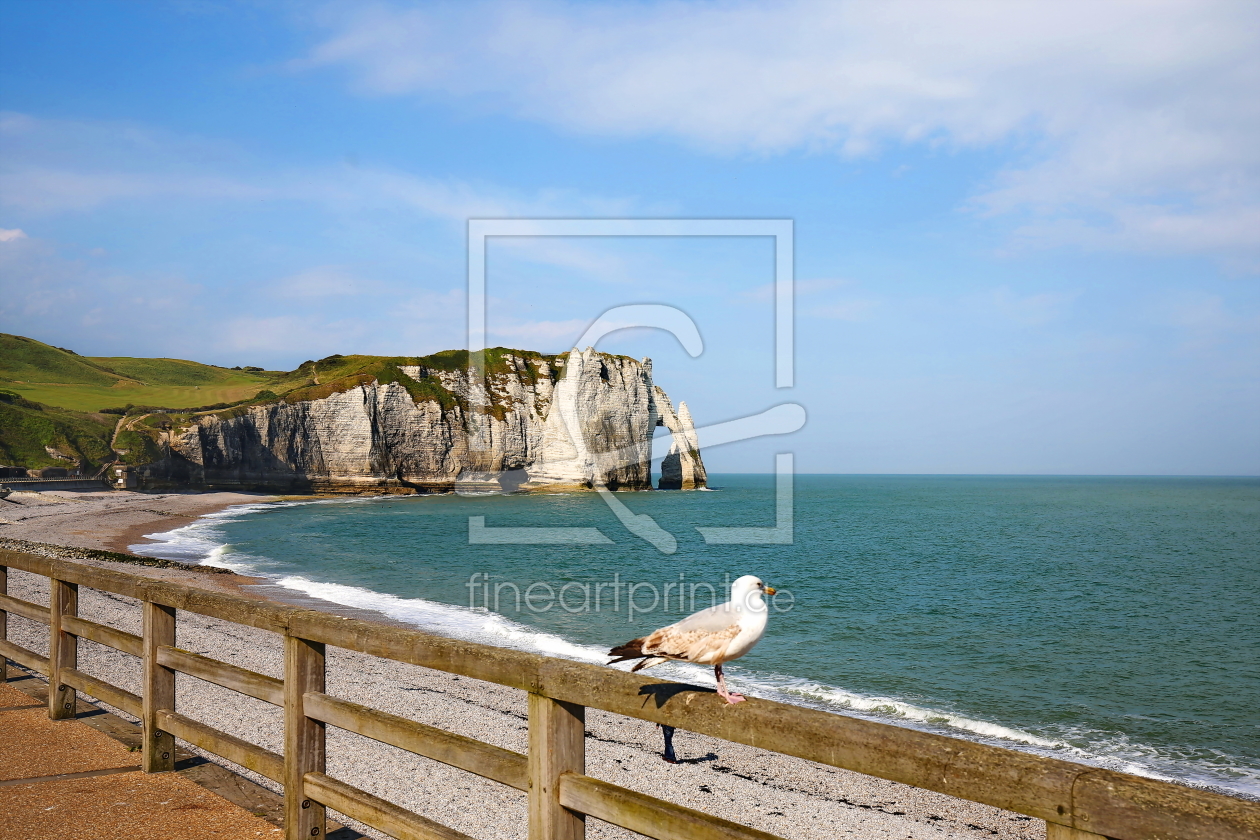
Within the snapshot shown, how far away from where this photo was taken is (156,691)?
16.8 ft

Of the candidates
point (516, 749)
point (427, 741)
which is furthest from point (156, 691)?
point (516, 749)

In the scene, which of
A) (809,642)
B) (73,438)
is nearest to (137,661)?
(809,642)

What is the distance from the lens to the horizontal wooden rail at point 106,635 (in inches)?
212

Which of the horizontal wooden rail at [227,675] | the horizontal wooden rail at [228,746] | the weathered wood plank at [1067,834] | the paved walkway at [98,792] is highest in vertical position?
the weathered wood plank at [1067,834]

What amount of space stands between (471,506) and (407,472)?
19650 millimetres

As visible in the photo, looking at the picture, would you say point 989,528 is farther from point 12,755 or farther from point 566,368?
point 12,755

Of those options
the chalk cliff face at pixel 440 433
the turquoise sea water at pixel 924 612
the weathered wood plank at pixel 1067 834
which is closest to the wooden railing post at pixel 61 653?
the weathered wood plank at pixel 1067 834

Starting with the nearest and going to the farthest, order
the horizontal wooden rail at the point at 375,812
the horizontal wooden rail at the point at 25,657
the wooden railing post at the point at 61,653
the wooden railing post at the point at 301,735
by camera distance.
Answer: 1. the horizontal wooden rail at the point at 375,812
2. the wooden railing post at the point at 301,735
3. the wooden railing post at the point at 61,653
4. the horizontal wooden rail at the point at 25,657

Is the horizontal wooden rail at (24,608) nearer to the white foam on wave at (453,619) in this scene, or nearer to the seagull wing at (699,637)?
the seagull wing at (699,637)

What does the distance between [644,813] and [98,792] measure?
391cm

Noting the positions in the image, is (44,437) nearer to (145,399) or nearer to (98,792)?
(145,399)

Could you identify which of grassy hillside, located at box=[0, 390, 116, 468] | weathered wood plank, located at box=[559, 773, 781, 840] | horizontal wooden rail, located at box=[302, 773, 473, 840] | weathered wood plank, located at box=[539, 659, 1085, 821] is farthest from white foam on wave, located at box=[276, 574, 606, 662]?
grassy hillside, located at box=[0, 390, 116, 468]

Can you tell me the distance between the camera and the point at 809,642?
19781mm

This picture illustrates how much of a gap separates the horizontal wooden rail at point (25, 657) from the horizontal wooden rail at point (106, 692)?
397 millimetres
